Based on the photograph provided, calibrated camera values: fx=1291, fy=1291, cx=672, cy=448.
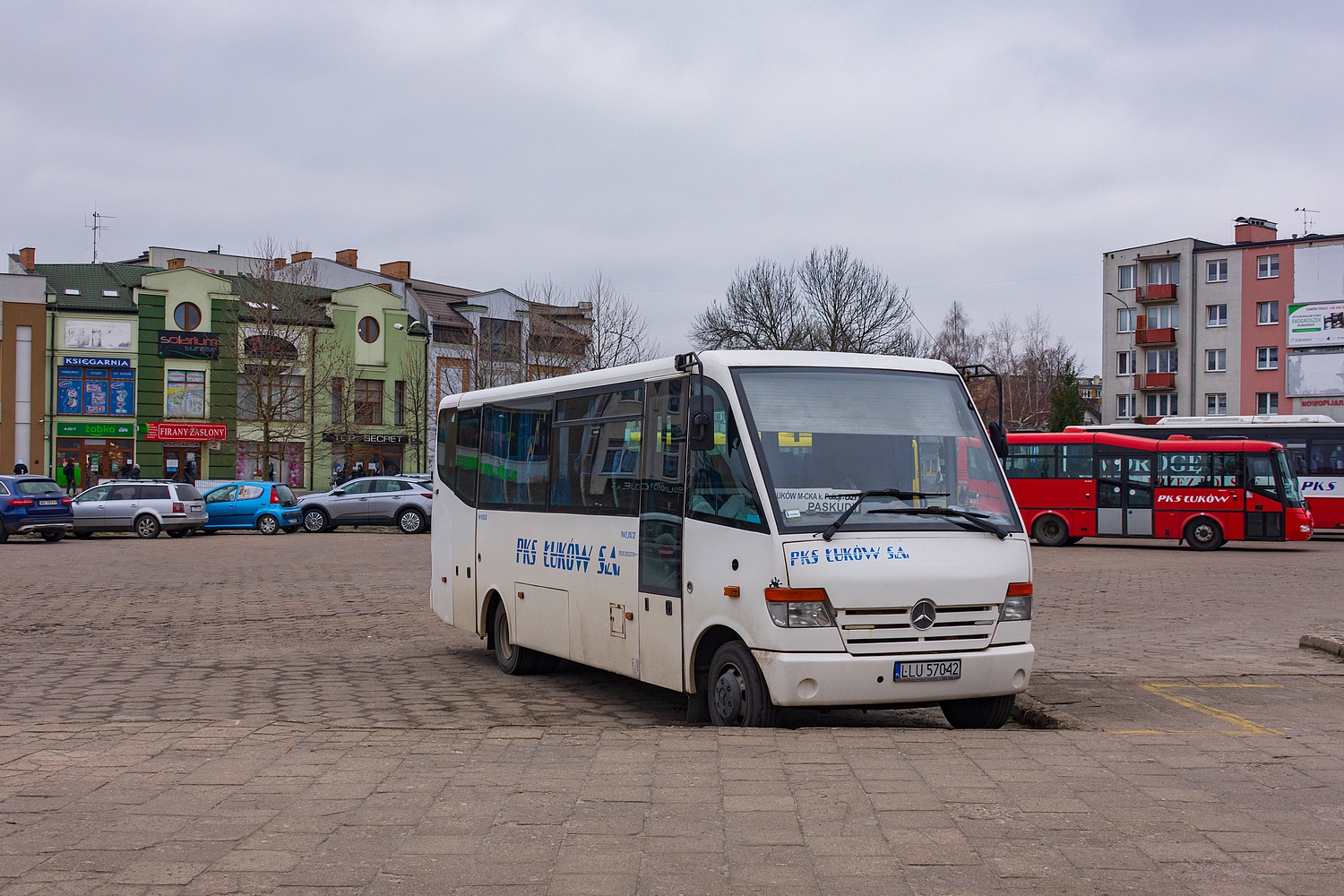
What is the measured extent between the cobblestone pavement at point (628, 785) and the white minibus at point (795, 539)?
18.8 inches

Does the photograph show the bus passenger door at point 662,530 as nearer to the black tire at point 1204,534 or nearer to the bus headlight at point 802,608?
the bus headlight at point 802,608

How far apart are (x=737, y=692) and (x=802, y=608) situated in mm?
822

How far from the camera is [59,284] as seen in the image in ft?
189

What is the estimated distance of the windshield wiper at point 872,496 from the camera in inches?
302

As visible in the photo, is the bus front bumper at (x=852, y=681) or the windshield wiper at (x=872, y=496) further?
the windshield wiper at (x=872, y=496)

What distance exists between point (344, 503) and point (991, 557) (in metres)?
32.0

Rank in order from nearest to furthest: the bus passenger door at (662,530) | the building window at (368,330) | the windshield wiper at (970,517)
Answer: the windshield wiper at (970,517)
the bus passenger door at (662,530)
the building window at (368,330)

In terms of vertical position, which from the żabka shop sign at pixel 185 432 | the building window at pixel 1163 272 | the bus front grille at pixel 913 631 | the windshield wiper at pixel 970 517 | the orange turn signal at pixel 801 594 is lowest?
the bus front grille at pixel 913 631

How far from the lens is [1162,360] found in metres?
76.1

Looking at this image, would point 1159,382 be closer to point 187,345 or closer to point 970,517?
point 187,345

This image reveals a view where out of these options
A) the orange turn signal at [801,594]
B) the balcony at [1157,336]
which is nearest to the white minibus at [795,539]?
the orange turn signal at [801,594]

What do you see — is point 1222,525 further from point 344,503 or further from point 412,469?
point 412,469

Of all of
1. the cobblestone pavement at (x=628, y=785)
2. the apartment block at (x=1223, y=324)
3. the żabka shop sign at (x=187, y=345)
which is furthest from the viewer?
the apartment block at (x=1223, y=324)

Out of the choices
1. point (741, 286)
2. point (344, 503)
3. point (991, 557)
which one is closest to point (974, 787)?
point (991, 557)
